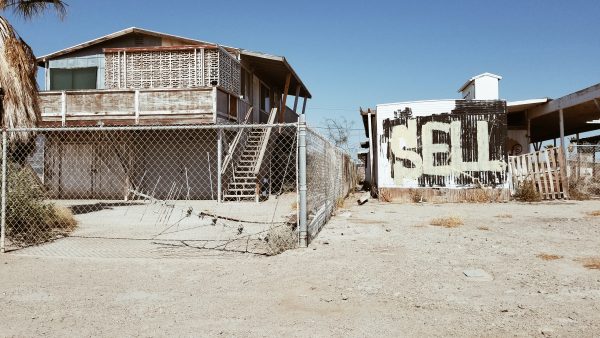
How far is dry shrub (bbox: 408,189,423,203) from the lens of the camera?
14.8m

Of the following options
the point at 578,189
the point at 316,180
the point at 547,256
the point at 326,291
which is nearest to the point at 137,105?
the point at 316,180

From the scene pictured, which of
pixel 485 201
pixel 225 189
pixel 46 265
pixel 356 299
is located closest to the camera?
pixel 356 299

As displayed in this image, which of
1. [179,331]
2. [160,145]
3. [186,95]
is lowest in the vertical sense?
[179,331]

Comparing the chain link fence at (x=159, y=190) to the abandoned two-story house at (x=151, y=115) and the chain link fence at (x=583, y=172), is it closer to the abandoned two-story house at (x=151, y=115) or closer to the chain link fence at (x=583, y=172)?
the abandoned two-story house at (x=151, y=115)

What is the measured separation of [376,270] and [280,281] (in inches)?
46.7

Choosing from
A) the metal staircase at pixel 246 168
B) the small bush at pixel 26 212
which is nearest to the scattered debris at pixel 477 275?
the small bush at pixel 26 212

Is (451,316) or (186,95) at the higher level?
(186,95)

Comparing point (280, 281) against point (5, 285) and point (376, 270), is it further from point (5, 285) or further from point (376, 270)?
point (5, 285)

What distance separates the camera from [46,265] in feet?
18.1

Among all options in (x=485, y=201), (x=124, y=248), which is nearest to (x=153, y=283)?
(x=124, y=248)

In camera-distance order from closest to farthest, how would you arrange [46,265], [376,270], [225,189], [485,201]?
[376,270] < [46,265] < [485,201] < [225,189]

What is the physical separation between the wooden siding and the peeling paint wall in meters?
6.54

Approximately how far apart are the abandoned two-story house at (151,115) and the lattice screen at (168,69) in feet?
0.12

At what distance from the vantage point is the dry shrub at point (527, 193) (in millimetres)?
14227
